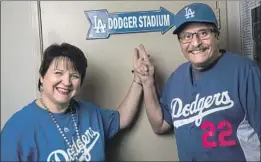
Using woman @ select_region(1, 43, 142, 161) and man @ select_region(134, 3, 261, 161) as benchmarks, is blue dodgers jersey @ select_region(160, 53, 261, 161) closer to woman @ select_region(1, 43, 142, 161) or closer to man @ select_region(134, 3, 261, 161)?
man @ select_region(134, 3, 261, 161)

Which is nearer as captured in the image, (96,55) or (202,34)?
(202,34)

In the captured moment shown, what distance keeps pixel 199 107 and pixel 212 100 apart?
0.06m

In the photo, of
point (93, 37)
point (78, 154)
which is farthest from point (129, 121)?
point (93, 37)

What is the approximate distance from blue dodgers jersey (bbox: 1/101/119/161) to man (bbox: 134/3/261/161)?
1.24ft

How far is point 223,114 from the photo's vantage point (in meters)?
1.28

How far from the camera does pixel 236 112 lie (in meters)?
1.26

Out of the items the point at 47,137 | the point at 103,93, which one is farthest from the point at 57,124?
the point at 103,93

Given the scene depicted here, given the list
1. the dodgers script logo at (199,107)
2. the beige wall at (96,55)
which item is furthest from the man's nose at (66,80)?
the dodgers script logo at (199,107)

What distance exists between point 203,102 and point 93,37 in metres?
0.68

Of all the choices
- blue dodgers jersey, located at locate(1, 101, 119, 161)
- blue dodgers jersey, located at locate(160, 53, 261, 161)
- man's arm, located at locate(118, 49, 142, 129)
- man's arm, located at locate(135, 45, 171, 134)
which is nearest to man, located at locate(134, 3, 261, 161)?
blue dodgers jersey, located at locate(160, 53, 261, 161)

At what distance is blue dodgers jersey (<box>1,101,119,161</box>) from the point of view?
50.6 inches

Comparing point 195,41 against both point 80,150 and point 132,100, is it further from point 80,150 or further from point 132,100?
point 80,150

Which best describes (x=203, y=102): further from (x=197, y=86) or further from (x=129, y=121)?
(x=129, y=121)

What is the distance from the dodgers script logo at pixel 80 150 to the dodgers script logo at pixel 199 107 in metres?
0.37
